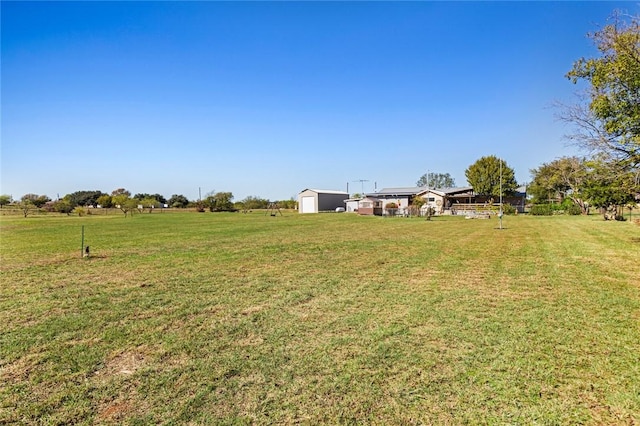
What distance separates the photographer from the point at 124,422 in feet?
7.91

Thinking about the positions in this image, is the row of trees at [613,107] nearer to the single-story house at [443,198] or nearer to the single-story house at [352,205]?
the single-story house at [443,198]

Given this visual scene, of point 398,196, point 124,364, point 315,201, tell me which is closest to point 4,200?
point 315,201

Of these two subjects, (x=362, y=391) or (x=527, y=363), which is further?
(x=527, y=363)

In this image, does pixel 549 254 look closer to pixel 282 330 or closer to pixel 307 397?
pixel 282 330

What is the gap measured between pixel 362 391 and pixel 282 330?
1.62 metres

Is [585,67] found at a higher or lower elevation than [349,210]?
higher

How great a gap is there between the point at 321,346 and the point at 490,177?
50899 mm

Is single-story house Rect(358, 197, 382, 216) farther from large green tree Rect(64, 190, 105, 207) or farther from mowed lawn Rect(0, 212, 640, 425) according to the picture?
large green tree Rect(64, 190, 105, 207)

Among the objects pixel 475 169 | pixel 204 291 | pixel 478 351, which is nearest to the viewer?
pixel 478 351

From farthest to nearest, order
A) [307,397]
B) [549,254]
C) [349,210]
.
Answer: [349,210], [549,254], [307,397]

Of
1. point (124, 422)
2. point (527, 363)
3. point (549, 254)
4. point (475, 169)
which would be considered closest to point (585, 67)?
point (549, 254)

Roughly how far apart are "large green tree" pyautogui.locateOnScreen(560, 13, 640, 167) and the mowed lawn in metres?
4.88

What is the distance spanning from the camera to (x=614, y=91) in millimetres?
10109

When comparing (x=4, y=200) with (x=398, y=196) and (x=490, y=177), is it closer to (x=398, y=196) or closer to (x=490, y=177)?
(x=398, y=196)
